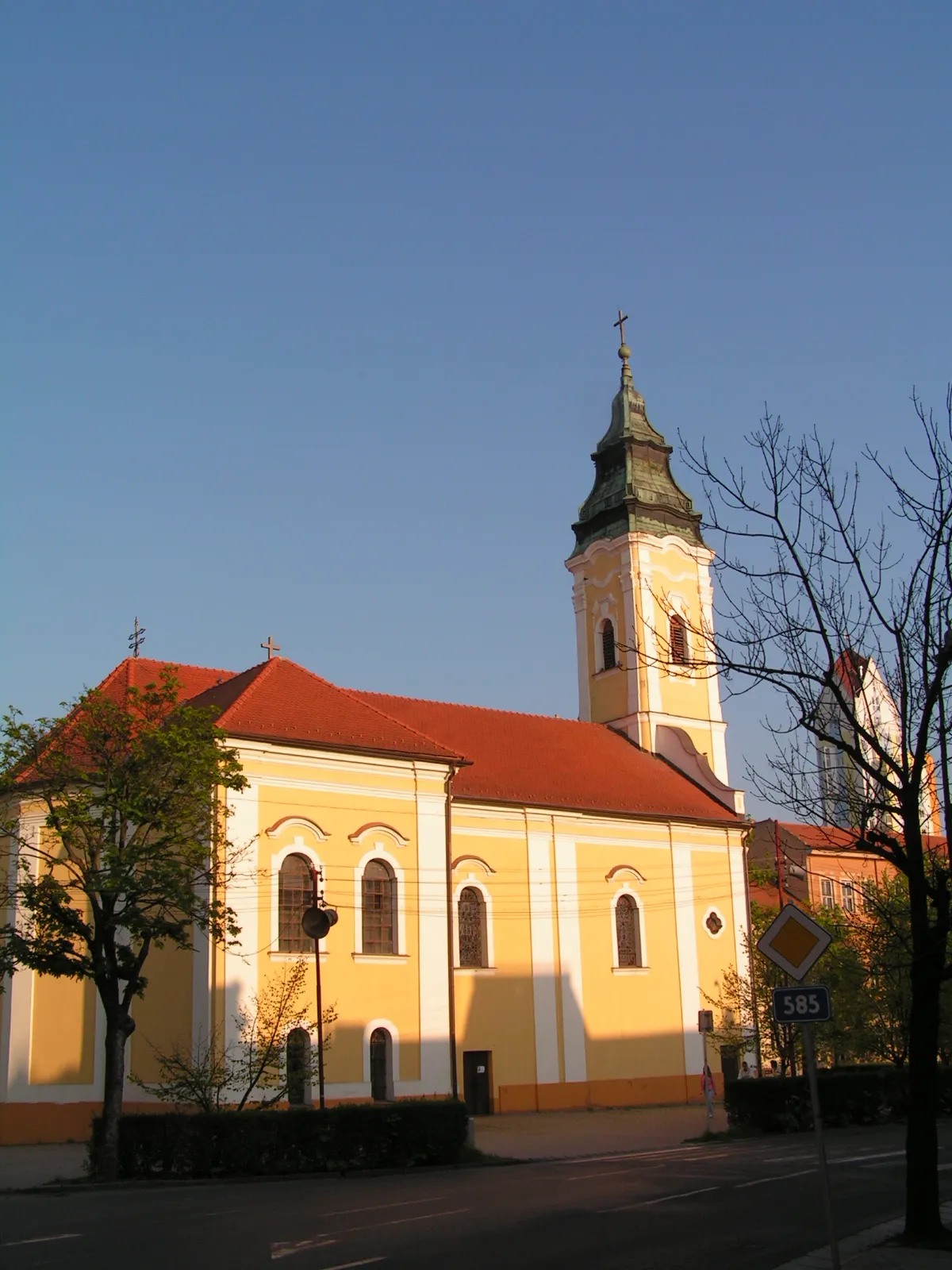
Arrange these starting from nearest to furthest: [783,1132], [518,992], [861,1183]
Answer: [861,1183], [783,1132], [518,992]

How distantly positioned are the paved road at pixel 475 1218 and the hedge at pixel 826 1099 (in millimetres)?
6567

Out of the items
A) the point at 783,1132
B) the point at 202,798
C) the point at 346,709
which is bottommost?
the point at 783,1132

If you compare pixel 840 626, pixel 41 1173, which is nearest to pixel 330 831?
pixel 41 1173

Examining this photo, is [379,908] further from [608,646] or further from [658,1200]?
[608,646]

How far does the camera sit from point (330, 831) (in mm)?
30016

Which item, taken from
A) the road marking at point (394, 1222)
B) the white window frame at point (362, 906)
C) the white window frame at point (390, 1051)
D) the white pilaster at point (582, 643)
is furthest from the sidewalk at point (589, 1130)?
the white pilaster at point (582, 643)

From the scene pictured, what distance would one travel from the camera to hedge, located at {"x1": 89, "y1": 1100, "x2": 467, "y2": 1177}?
19.2m

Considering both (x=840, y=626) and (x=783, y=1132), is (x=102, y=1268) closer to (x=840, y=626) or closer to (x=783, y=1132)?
(x=840, y=626)

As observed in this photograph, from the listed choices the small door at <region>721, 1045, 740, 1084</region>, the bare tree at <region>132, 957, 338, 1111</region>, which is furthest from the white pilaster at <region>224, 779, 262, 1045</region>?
the small door at <region>721, 1045, 740, 1084</region>

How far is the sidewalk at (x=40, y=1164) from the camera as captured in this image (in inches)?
771

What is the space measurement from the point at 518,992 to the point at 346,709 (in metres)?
9.45

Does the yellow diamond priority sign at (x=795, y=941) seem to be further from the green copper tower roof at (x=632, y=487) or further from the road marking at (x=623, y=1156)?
the green copper tower roof at (x=632, y=487)

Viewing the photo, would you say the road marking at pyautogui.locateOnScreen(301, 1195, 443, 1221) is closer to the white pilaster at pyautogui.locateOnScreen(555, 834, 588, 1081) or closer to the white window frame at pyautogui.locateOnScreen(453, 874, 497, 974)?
the white window frame at pyautogui.locateOnScreen(453, 874, 497, 974)

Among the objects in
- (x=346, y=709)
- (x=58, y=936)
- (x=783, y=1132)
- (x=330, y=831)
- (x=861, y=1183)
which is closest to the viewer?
(x=861, y=1183)
